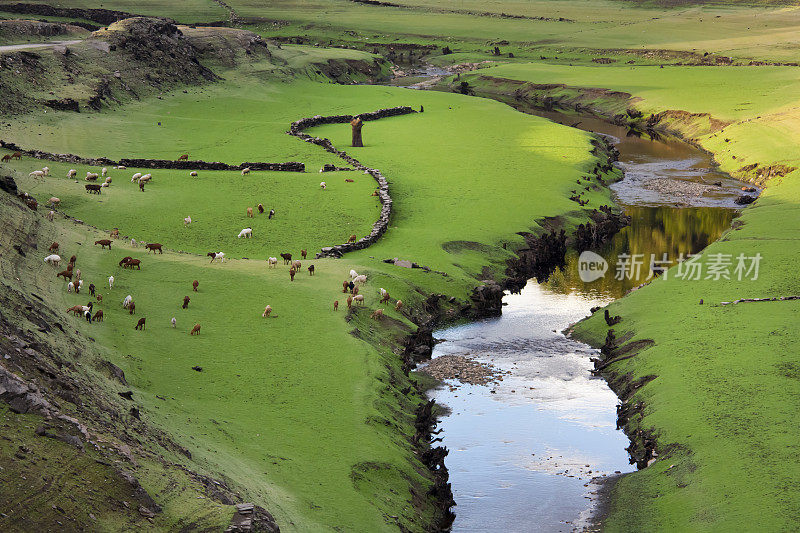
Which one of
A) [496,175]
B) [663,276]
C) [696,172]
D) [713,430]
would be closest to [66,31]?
[496,175]

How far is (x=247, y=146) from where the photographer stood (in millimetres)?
68000

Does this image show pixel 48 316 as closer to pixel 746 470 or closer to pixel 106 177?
pixel 746 470

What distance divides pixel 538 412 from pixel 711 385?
607cm

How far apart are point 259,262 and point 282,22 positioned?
134482 mm

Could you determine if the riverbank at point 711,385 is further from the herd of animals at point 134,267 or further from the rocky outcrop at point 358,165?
the rocky outcrop at point 358,165

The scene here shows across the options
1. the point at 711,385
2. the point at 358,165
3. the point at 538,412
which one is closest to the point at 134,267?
the point at 538,412

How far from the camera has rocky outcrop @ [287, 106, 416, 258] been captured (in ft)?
149

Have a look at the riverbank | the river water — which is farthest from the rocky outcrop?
the riverbank

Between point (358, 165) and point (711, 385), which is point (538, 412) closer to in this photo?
point (711, 385)

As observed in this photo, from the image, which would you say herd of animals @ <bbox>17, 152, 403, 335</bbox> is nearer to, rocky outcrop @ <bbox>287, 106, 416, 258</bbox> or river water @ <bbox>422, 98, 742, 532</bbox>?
rocky outcrop @ <bbox>287, 106, 416, 258</bbox>

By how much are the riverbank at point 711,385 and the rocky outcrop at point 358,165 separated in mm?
12463

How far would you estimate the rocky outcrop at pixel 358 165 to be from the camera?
45562 mm

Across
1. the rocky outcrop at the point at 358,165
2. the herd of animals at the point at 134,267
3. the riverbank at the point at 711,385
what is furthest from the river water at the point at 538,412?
the rocky outcrop at the point at 358,165

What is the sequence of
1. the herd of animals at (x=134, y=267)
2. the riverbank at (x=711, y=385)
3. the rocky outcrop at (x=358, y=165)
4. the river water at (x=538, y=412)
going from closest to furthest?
the riverbank at (x=711, y=385), the river water at (x=538, y=412), the herd of animals at (x=134, y=267), the rocky outcrop at (x=358, y=165)
